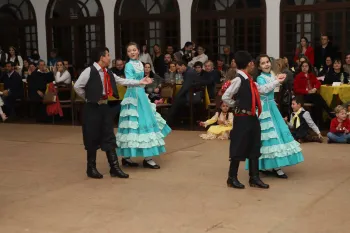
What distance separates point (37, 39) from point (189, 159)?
10.9 metres

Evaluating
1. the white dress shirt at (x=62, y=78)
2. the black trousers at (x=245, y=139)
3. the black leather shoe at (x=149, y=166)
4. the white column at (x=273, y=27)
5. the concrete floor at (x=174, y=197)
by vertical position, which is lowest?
the concrete floor at (x=174, y=197)

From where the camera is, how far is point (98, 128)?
24.0 feet

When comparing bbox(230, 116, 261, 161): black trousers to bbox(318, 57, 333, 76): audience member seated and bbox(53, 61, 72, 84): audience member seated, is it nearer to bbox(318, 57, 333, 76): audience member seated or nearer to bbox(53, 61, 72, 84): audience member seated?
bbox(318, 57, 333, 76): audience member seated

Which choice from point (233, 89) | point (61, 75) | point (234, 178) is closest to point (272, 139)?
point (234, 178)

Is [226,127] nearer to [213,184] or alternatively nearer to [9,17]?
[213,184]

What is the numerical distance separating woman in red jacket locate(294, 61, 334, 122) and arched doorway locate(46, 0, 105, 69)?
753cm

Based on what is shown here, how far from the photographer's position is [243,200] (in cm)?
612

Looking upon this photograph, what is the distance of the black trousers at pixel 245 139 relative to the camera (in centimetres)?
652

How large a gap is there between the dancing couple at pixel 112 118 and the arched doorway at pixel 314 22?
7.13m

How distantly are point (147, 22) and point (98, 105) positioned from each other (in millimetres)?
9341

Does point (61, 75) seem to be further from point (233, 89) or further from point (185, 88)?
point (233, 89)

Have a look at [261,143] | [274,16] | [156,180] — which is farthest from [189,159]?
[274,16]

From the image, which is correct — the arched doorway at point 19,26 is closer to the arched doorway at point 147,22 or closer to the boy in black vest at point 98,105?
the arched doorway at point 147,22

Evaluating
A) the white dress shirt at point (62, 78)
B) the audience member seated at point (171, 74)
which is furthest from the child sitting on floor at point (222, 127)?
the white dress shirt at point (62, 78)
